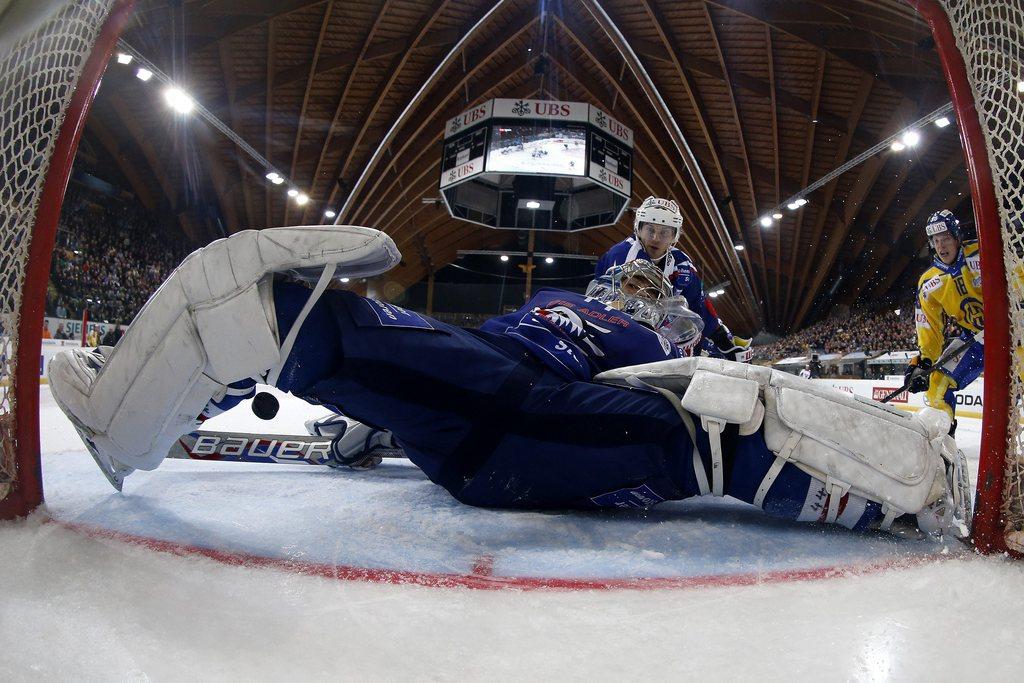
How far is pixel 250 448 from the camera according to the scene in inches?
68.1

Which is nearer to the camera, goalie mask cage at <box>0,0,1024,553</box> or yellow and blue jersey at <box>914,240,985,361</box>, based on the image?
goalie mask cage at <box>0,0,1024,553</box>

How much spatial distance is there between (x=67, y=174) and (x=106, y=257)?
1164 cm

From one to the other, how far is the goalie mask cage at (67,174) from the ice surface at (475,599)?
0.49 ft

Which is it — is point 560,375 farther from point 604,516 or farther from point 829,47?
point 829,47

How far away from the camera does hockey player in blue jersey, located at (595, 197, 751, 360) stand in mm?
2553

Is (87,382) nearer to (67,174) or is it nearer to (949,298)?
(67,174)

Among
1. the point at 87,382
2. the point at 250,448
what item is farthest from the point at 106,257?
the point at 87,382

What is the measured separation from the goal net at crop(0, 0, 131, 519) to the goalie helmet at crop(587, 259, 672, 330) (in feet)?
4.09

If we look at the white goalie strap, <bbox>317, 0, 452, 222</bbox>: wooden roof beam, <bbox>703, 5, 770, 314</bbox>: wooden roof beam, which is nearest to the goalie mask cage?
the white goalie strap

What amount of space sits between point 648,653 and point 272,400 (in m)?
0.96

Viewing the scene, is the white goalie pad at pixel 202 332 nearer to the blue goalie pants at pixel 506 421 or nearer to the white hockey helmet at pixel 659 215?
the blue goalie pants at pixel 506 421

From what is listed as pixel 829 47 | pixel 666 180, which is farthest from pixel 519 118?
pixel 666 180

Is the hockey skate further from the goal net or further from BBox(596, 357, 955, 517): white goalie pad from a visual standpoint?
BBox(596, 357, 955, 517): white goalie pad

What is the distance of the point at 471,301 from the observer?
25.5 m
